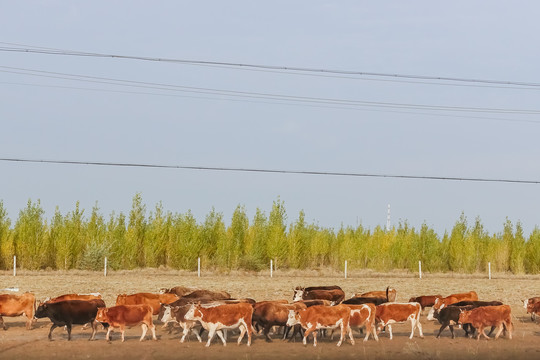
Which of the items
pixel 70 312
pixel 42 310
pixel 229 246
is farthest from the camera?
pixel 229 246

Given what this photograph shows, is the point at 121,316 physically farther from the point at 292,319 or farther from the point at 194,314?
the point at 292,319

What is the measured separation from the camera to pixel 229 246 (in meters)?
55.5

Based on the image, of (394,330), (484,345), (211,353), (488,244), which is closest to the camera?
(211,353)

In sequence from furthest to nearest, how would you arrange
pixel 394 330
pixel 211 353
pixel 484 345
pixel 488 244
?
pixel 488 244, pixel 394 330, pixel 484 345, pixel 211 353

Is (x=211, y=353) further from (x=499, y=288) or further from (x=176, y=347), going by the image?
(x=499, y=288)

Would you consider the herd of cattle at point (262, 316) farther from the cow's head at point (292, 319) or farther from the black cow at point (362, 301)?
the black cow at point (362, 301)

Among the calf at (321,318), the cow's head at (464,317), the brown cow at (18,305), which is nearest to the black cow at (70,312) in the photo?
the brown cow at (18,305)

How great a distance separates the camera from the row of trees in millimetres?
54469

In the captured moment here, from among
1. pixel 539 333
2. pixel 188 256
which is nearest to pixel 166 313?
pixel 539 333

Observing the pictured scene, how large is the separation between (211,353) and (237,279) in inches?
966

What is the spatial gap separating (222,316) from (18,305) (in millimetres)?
7228

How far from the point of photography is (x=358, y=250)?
56.9 metres

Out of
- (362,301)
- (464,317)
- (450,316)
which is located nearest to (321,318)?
(450,316)

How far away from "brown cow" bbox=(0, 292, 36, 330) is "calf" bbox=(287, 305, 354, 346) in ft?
27.5
